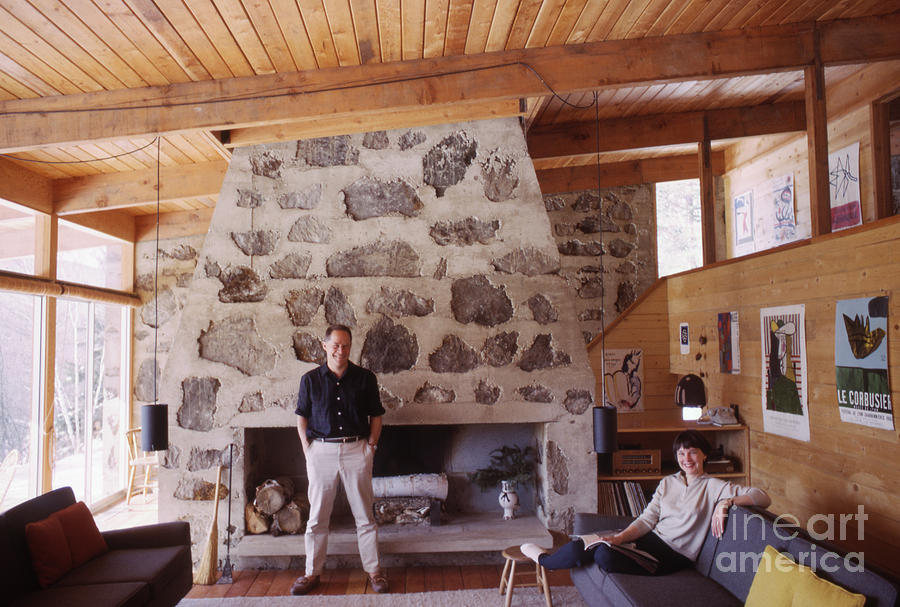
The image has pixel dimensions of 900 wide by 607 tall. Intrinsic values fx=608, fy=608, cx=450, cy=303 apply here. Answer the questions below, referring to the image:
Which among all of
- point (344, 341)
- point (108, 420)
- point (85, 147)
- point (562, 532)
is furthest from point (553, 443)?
point (108, 420)

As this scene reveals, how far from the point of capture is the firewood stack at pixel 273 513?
4.02 metres

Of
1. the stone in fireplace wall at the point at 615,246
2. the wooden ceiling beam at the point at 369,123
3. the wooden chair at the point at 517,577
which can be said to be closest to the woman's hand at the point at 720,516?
the wooden chair at the point at 517,577

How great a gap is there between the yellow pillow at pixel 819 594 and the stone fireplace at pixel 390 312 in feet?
6.39

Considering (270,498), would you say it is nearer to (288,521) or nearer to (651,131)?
(288,521)

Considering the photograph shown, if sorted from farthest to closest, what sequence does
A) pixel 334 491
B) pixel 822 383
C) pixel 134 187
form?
pixel 134 187
pixel 334 491
pixel 822 383

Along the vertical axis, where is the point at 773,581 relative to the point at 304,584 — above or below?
above

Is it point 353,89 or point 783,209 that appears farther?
point 783,209

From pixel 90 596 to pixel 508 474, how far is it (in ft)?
8.53

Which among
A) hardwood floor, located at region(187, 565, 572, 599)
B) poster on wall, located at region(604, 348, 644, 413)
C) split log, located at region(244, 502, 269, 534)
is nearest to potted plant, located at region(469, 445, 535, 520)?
hardwood floor, located at region(187, 565, 572, 599)

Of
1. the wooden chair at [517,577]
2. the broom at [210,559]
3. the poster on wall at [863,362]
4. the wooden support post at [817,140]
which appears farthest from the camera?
the broom at [210,559]

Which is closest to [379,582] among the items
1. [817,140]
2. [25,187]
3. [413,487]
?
[413,487]

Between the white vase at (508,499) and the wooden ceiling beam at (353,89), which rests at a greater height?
the wooden ceiling beam at (353,89)

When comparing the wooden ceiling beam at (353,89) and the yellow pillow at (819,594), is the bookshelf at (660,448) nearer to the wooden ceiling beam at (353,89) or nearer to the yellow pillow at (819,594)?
the yellow pillow at (819,594)

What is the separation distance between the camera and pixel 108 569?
9.76 feet
